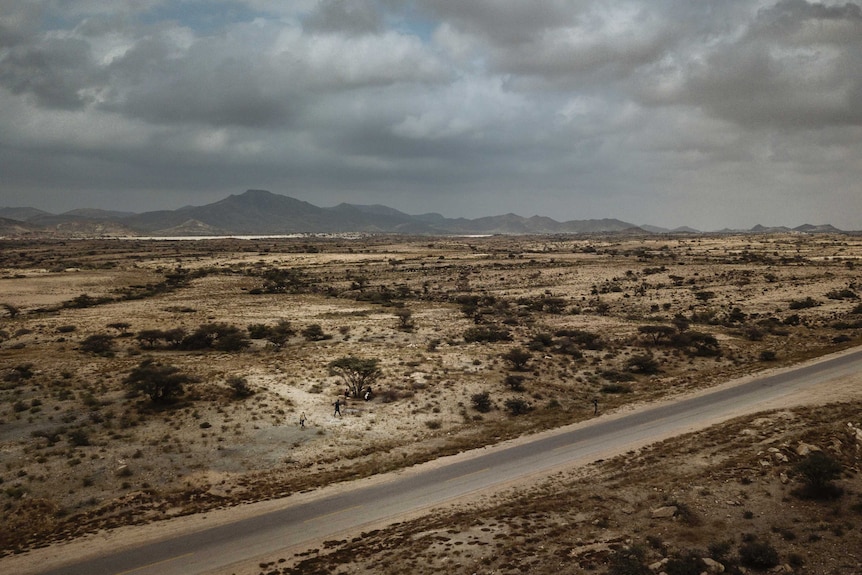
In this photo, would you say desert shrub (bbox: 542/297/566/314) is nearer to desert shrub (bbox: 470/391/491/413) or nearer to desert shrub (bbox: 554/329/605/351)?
desert shrub (bbox: 554/329/605/351)

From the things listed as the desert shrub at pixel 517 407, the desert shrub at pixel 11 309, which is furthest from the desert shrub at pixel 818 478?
the desert shrub at pixel 11 309

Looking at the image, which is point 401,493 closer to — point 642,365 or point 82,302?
point 642,365

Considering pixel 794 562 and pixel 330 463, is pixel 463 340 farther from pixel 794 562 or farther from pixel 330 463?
pixel 794 562

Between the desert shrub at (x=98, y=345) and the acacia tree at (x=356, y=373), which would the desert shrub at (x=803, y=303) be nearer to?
the acacia tree at (x=356, y=373)

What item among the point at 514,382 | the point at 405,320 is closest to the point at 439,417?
the point at 514,382

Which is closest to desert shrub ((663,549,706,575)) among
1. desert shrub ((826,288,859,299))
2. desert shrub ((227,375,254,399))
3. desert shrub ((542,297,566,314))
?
desert shrub ((227,375,254,399))

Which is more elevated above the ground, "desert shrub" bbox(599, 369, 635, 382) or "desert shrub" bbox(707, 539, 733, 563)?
"desert shrub" bbox(707, 539, 733, 563)
